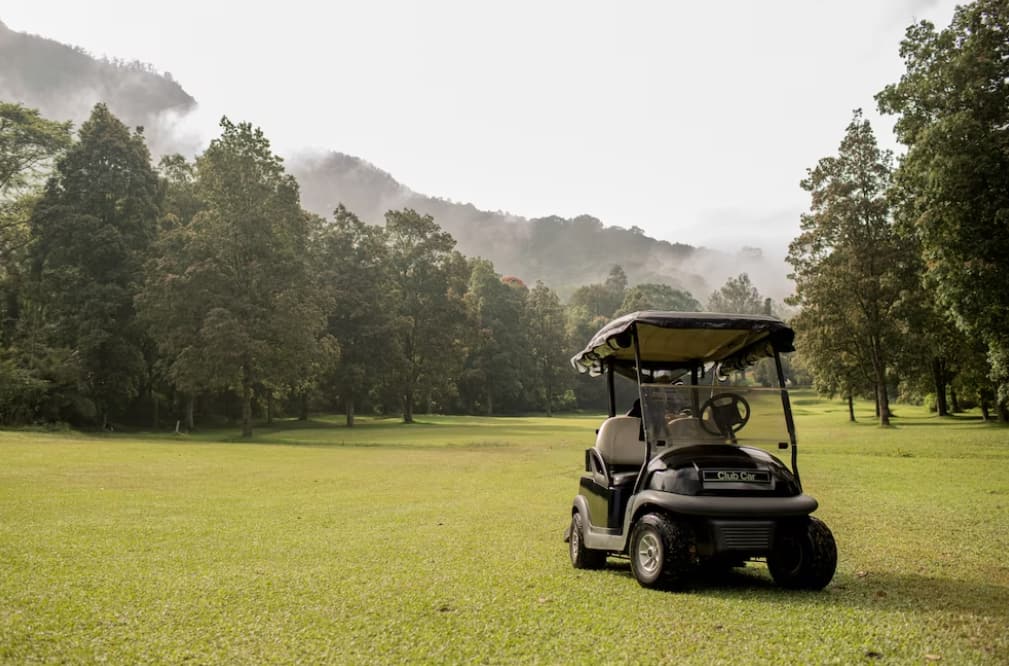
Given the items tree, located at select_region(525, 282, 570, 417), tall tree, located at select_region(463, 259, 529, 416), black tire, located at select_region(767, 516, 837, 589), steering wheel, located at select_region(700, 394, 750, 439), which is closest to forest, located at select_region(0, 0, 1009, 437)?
steering wheel, located at select_region(700, 394, 750, 439)

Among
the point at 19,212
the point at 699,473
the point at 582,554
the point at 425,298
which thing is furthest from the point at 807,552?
the point at 425,298

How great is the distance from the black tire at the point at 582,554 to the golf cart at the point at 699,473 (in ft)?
0.04

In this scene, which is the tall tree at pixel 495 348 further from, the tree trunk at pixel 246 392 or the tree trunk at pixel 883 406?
the tree trunk at pixel 883 406

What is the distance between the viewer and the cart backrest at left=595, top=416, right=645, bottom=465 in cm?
829

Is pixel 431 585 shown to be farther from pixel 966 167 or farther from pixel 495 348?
pixel 495 348

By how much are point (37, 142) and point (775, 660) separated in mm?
57962

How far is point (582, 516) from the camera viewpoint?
8.33 metres

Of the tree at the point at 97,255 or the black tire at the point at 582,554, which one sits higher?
the tree at the point at 97,255

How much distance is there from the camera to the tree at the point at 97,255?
43.2 metres

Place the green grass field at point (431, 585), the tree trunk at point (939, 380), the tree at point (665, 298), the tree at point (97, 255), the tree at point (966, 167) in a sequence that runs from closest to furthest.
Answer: the green grass field at point (431, 585)
the tree at point (966, 167)
the tree at point (97, 255)
the tree trunk at point (939, 380)
the tree at point (665, 298)

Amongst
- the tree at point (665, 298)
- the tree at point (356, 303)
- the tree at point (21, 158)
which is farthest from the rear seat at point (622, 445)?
the tree at point (665, 298)

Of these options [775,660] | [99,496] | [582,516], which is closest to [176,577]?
[582,516]

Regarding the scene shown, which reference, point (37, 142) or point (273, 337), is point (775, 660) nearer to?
point (273, 337)

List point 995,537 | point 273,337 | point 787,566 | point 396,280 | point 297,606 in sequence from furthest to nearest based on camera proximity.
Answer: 1. point 396,280
2. point 273,337
3. point 995,537
4. point 787,566
5. point 297,606
